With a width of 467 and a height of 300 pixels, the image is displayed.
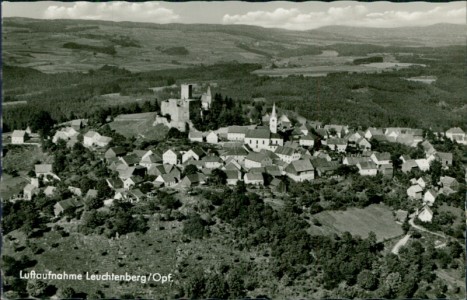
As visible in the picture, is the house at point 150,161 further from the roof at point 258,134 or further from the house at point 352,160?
the house at point 352,160

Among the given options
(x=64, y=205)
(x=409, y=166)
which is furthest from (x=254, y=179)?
(x=409, y=166)

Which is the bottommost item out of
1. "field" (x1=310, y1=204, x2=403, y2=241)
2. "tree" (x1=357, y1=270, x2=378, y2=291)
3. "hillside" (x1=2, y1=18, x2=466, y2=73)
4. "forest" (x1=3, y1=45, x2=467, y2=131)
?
"tree" (x1=357, y1=270, x2=378, y2=291)

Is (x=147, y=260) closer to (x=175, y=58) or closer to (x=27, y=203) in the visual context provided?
(x=27, y=203)

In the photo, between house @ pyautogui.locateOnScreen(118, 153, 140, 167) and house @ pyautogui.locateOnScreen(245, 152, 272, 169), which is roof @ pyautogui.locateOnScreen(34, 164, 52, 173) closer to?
house @ pyautogui.locateOnScreen(118, 153, 140, 167)

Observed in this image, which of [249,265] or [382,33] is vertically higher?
[382,33]

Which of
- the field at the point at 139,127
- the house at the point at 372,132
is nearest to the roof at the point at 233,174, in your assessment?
the field at the point at 139,127

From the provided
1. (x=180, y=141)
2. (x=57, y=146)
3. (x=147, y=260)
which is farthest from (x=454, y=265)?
(x=57, y=146)

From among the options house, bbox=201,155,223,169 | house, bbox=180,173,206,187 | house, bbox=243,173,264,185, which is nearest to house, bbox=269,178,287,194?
house, bbox=243,173,264,185
